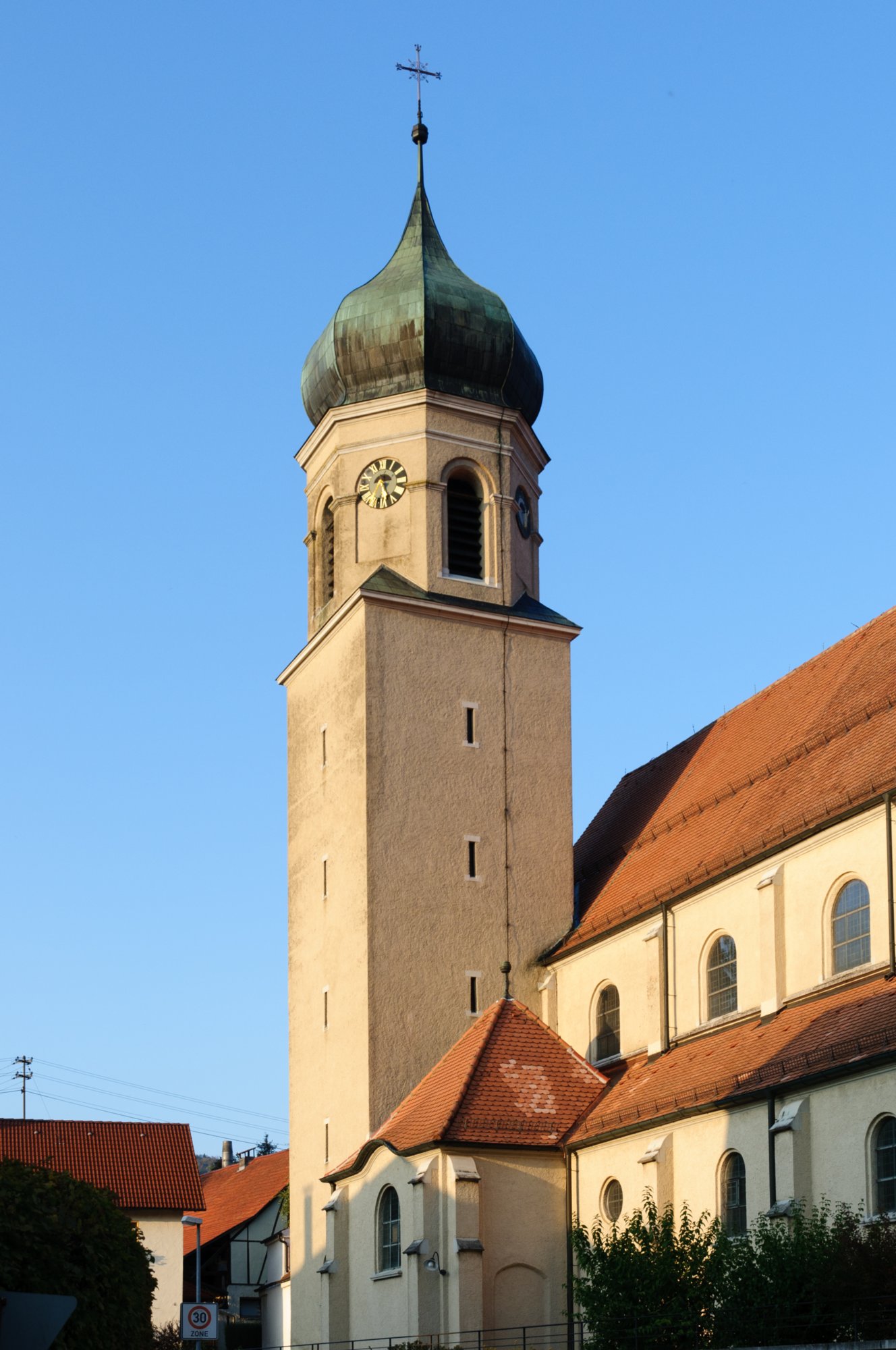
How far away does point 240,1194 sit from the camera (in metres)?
60.6

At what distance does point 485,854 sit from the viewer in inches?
1337

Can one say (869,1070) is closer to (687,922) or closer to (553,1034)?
(687,922)

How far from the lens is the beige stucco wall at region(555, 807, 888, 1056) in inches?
1003

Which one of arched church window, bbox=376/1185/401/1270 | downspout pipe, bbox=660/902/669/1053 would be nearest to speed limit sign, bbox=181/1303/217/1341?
arched church window, bbox=376/1185/401/1270

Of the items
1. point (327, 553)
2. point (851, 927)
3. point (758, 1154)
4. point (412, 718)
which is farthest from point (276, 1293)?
point (851, 927)

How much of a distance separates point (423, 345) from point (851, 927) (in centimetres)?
1575

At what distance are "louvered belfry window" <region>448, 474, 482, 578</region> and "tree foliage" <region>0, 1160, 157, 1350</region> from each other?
17.0 metres

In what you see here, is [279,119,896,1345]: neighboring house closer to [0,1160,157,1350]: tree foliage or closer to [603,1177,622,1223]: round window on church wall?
[603,1177,622,1223]: round window on church wall

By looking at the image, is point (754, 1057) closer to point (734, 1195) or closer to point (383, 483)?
point (734, 1195)

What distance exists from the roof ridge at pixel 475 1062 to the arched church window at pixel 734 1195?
4.49 meters

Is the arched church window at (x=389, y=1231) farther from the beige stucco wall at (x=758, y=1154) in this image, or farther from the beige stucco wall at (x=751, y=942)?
the beige stucco wall at (x=751, y=942)

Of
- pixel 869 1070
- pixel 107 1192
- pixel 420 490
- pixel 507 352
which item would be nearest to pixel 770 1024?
pixel 869 1070

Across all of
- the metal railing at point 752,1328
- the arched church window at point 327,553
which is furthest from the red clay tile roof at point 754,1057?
the arched church window at point 327,553

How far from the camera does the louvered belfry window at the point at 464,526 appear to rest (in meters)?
35.9
